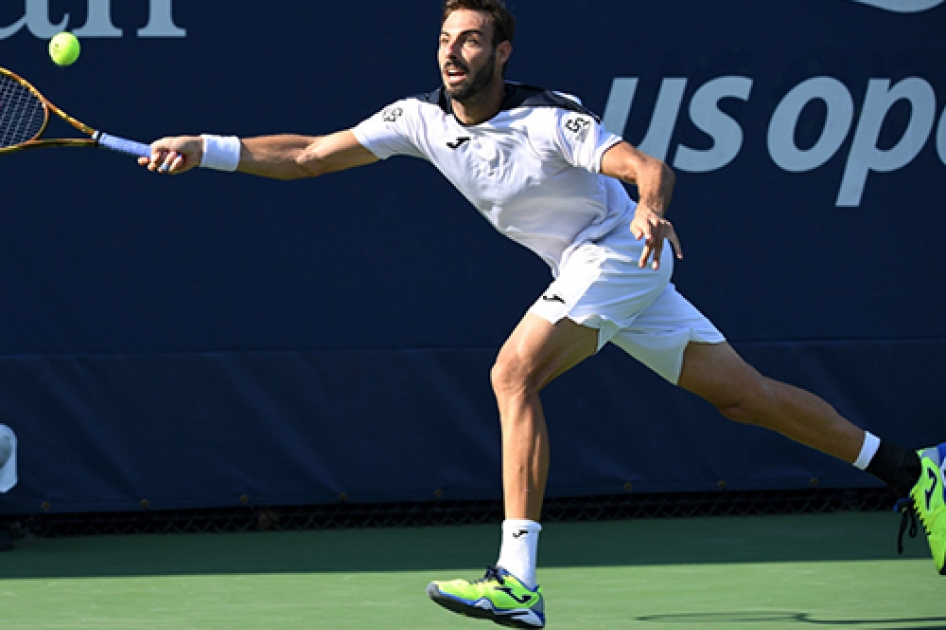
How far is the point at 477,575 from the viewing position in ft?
14.5

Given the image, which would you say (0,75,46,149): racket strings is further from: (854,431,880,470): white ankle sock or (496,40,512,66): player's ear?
(854,431,880,470): white ankle sock

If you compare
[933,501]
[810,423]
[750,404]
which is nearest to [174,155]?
[750,404]

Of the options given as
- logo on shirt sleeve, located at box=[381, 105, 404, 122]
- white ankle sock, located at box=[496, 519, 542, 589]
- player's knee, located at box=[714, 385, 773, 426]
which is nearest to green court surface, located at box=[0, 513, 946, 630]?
white ankle sock, located at box=[496, 519, 542, 589]

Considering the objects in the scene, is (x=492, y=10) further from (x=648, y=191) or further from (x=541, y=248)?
(x=648, y=191)

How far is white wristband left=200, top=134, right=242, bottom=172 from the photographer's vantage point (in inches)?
144

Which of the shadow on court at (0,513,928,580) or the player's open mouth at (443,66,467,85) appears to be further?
the shadow on court at (0,513,928,580)

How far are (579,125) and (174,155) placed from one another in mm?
968

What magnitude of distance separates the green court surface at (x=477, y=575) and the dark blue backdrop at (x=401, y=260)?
0.19m

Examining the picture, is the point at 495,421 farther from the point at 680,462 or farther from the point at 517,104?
the point at 517,104

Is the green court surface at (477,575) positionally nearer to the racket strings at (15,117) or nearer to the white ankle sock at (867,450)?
the white ankle sock at (867,450)

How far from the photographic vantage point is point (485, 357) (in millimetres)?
5219

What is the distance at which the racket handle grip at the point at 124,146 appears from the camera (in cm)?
364

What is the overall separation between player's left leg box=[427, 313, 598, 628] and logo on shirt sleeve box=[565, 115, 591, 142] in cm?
42

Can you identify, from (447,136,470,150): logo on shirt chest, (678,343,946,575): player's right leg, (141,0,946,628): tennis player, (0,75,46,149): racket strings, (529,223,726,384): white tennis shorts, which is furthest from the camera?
(0,75,46,149): racket strings
